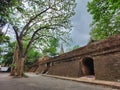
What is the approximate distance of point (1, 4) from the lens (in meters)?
5.02

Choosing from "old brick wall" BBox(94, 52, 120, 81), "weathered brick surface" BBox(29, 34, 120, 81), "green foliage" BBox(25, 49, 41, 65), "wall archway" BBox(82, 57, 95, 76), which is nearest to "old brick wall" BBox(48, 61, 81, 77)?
"weathered brick surface" BBox(29, 34, 120, 81)

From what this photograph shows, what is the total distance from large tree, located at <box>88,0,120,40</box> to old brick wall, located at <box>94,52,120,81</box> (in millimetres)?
5488

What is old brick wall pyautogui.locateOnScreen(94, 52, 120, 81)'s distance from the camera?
12.7 metres

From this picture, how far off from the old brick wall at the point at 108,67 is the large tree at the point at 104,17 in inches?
216

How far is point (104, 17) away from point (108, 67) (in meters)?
10.9

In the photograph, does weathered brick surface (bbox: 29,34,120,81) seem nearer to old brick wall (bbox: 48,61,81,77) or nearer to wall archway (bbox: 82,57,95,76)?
old brick wall (bbox: 48,61,81,77)

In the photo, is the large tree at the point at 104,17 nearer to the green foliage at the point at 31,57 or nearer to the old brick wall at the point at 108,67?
the old brick wall at the point at 108,67

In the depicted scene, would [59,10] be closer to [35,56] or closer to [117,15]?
[117,15]

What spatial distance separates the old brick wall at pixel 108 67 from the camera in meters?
12.7

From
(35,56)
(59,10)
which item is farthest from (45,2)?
(35,56)

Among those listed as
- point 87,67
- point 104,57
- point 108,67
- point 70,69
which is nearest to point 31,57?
point 70,69

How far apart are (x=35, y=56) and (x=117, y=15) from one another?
128 ft

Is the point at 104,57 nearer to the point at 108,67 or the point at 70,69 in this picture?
the point at 108,67

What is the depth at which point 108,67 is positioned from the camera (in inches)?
536
